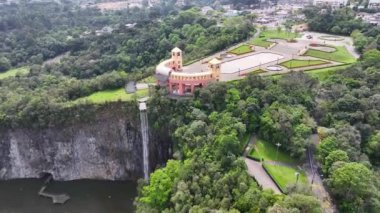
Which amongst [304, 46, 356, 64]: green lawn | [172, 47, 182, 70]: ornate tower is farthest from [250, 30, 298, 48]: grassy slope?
[172, 47, 182, 70]: ornate tower

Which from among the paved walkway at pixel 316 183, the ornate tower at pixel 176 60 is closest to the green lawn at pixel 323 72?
the paved walkway at pixel 316 183

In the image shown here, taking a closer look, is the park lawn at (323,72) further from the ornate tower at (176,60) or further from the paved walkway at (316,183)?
the ornate tower at (176,60)

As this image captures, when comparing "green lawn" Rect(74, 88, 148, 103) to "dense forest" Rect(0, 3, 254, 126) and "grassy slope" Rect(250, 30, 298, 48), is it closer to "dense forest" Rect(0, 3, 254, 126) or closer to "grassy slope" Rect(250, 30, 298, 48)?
"dense forest" Rect(0, 3, 254, 126)

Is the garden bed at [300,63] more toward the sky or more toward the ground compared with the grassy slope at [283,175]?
more toward the sky

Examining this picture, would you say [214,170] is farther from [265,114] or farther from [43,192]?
[43,192]

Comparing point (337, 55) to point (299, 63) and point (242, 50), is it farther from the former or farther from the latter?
point (242, 50)

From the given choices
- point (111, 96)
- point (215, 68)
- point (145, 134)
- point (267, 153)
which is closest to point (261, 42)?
point (215, 68)
